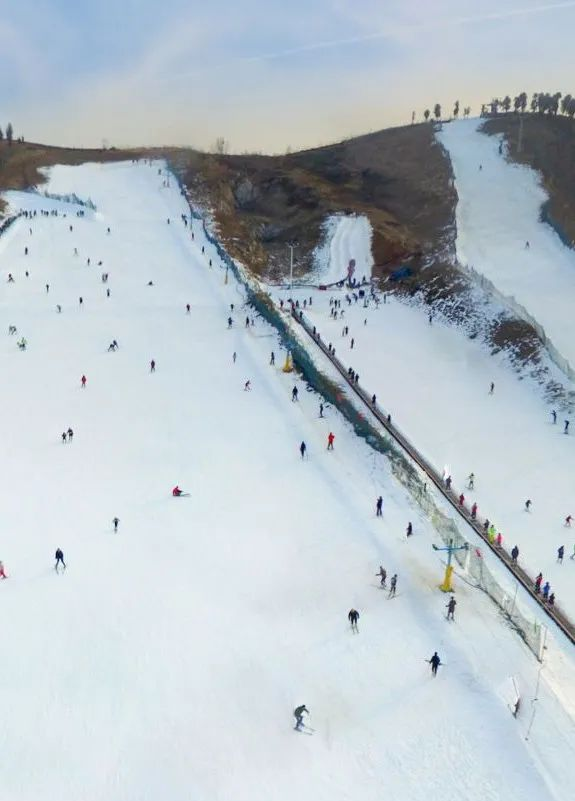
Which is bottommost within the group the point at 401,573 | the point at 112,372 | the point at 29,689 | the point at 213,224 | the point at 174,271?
the point at 29,689

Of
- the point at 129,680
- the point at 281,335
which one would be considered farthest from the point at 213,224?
the point at 129,680

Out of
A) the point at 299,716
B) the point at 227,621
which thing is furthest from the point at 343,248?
the point at 299,716

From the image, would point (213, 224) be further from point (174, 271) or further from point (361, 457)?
point (361, 457)

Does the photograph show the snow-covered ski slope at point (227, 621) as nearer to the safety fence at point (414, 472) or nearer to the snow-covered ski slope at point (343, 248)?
the safety fence at point (414, 472)

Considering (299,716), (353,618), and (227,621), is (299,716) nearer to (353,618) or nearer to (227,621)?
(353,618)

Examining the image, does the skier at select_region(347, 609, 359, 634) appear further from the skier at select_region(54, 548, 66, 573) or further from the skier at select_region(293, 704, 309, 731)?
the skier at select_region(54, 548, 66, 573)

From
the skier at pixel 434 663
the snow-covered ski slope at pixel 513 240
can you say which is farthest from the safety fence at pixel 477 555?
the snow-covered ski slope at pixel 513 240

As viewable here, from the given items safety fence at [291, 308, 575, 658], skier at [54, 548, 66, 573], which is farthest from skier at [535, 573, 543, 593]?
skier at [54, 548, 66, 573]
